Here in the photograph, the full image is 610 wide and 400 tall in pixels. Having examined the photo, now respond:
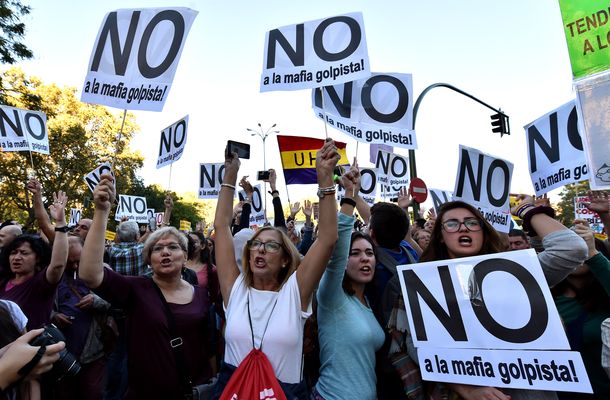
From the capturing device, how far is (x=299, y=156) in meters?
7.68

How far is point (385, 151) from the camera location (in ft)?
34.5

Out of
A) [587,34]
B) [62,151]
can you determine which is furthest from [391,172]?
[62,151]

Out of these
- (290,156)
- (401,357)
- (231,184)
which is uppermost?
(290,156)

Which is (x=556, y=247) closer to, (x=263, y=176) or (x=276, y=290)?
(x=276, y=290)

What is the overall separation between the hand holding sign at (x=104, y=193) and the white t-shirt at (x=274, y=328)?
42.0 inches

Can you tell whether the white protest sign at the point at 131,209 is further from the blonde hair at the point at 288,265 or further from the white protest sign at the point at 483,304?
the white protest sign at the point at 483,304

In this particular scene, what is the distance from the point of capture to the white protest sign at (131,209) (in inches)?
507

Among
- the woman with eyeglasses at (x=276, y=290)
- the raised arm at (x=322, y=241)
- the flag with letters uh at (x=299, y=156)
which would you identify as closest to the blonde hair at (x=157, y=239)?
the woman with eyeglasses at (x=276, y=290)

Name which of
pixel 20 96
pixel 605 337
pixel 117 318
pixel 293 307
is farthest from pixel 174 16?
pixel 20 96

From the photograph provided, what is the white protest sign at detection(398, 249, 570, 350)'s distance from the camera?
2160 mm

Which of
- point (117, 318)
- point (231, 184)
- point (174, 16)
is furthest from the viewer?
point (174, 16)

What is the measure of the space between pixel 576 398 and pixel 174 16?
14.9 ft

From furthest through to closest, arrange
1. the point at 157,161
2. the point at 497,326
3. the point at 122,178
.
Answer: the point at 122,178 < the point at 157,161 < the point at 497,326

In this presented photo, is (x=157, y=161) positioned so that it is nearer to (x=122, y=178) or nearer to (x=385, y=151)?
(x=385, y=151)
